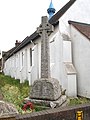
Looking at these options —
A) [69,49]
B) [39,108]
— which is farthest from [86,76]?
[39,108]

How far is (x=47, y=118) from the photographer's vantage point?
190 inches

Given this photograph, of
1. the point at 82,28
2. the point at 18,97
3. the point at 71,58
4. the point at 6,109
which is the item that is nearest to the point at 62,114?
the point at 6,109

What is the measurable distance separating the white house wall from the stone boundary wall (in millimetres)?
7441

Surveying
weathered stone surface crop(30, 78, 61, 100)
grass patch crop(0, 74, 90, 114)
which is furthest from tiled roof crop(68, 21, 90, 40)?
weathered stone surface crop(30, 78, 61, 100)

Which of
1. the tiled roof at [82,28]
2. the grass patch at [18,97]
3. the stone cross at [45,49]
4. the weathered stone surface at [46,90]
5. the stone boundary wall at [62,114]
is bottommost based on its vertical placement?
the grass patch at [18,97]

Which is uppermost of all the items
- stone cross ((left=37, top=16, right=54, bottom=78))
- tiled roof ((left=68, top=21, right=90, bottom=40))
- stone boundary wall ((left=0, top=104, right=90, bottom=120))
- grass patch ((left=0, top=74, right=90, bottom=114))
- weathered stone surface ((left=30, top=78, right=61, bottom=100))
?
tiled roof ((left=68, top=21, right=90, bottom=40))

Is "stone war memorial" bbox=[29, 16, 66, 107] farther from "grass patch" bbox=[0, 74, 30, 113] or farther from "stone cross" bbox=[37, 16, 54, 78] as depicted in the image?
"grass patch" bbox=[0, 74, 30, 113]

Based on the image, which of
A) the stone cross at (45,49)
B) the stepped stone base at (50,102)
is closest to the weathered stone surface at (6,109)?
the stepped stone base at (50,102)

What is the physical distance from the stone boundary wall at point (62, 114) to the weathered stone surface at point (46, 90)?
1.98 m

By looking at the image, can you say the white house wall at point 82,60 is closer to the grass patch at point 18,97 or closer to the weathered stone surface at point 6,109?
the grass patch at point 18,97

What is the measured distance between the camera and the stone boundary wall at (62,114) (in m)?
4.62

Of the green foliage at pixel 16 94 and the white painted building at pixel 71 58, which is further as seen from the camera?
the white painted building at pixel 71 58

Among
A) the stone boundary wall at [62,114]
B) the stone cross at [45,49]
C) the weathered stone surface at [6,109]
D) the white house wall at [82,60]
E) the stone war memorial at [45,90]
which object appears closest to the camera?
the weathered stone surface at [6,109]

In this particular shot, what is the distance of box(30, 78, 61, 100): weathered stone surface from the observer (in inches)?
295
